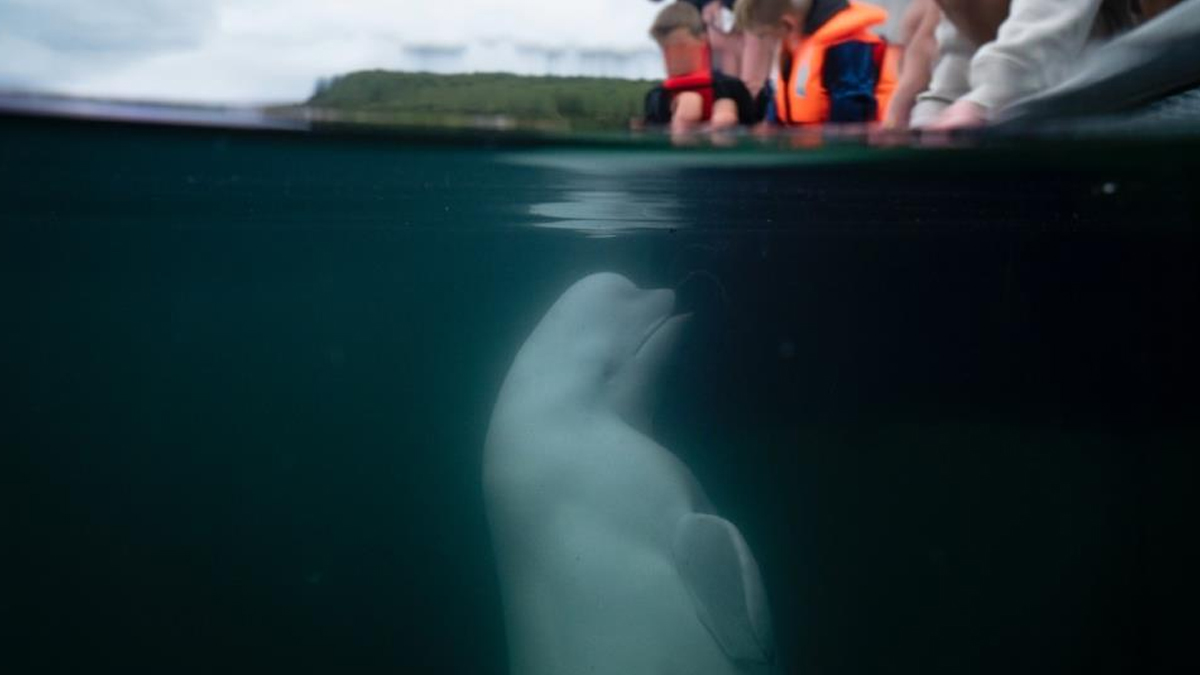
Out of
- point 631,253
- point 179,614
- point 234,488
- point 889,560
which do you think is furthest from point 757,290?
point 234,488

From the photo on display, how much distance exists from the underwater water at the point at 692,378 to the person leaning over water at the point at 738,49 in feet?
1.82

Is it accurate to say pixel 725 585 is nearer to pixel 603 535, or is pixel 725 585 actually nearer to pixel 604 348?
pixel 603 535

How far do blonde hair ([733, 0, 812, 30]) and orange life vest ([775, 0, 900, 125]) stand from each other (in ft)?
0.62

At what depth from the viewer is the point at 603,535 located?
4.55 m

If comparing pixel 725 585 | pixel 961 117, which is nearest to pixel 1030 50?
pixel 961 117

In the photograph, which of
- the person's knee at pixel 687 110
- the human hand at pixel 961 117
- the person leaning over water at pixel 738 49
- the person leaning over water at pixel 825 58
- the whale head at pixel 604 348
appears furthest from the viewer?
the whale head at pixel 604 348

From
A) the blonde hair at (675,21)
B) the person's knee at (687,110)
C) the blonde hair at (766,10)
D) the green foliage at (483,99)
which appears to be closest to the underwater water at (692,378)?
the person's knee at (687,110)

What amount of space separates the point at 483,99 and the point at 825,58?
170cm

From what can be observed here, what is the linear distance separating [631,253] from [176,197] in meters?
3.24

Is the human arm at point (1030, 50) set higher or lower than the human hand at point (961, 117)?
higher

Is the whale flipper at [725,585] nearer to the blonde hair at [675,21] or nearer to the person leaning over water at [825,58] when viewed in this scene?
the person leaning over water at [825,58]

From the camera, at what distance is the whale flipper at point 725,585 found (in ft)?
13.3

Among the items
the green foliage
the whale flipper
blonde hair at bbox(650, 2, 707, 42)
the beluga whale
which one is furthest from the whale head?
blonde hair at bbox(650, 2, 707, 42)

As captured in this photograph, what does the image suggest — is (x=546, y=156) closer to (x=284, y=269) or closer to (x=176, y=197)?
(x=176, y=197)
